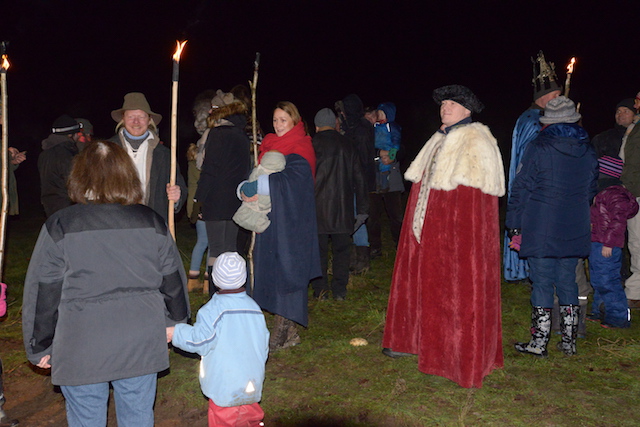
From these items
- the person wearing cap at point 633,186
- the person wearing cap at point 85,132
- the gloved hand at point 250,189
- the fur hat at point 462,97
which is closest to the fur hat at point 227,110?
the gloved hand at point 250,189

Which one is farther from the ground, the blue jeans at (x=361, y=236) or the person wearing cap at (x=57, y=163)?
the person wearing cap at (x=57, y=163)

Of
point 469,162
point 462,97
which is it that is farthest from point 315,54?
point 469,162

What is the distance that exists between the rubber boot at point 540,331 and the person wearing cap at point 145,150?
337cm

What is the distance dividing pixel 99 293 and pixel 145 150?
8.31ft

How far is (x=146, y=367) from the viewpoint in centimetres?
298

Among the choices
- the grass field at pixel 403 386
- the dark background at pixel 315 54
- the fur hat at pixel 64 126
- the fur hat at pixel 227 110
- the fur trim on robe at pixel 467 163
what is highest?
the dark background at pixel 315 54

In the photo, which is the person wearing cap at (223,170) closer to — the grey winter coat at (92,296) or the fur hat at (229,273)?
the fur hat at (229,273)

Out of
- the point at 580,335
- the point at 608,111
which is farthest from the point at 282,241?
the point at 608,111

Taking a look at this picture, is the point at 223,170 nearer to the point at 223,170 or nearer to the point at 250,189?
the point at 223,170

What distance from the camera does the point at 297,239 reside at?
16.4 ft

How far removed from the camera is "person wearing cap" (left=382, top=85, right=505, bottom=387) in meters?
4.34

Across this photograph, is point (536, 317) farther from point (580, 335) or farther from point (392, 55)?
point (392, 55)

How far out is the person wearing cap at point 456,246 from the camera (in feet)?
14.2

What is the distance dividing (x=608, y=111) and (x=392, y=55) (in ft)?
34.1
